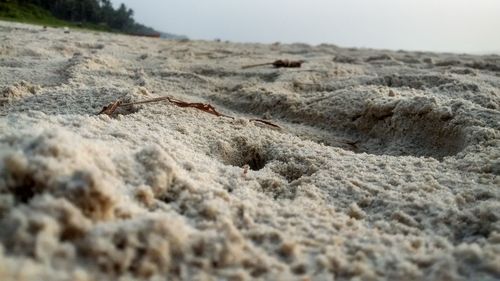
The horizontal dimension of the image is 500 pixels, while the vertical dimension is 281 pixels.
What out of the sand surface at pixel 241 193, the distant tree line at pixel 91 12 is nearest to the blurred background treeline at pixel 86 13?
the distant tree line at pixel 91 12

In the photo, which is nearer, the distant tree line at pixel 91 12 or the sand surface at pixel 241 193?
the sand surface at pixel 241 193

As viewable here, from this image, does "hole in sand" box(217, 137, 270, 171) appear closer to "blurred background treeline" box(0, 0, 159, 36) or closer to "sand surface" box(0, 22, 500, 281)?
"sand surface" box(0, 22, 500, 281)

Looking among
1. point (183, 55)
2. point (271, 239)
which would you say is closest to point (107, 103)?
point (271, 239)

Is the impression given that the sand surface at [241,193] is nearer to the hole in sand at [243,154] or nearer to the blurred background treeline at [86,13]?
the hole in sand at [243,154]

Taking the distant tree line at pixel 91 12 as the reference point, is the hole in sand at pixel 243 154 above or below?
below

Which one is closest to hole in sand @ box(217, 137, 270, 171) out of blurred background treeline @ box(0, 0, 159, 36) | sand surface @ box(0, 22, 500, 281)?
sand surface @ box(0, 22, 500, 281)

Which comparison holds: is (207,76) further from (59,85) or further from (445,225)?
(445,225)
